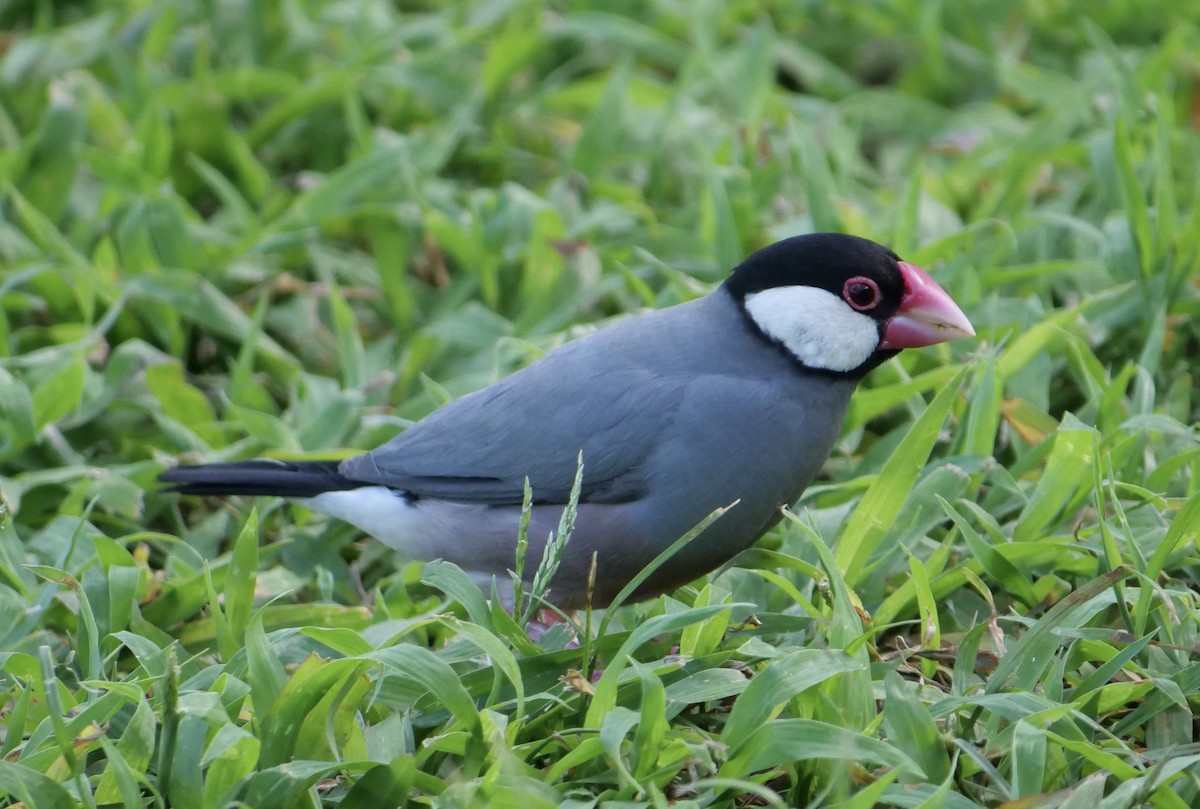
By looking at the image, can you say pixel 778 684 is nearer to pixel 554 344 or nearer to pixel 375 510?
pixel 375 510

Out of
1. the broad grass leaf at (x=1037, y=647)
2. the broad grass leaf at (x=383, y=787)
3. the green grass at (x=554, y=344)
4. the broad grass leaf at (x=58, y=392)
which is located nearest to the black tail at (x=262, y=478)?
the green grass at (x=554, y=344)

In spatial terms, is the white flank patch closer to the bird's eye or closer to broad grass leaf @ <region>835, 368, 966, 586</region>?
broad grass leaf @ <region>835, 368, 966, 586</region>

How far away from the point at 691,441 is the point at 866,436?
108 centimetres

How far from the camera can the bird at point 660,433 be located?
2.93m

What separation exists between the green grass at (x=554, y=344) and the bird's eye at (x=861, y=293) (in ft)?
0.89

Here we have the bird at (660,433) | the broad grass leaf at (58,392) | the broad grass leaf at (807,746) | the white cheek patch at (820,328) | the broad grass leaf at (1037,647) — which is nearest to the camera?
the broad grass leaf at (807,746)

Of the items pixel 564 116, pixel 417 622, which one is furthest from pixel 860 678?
pixel 564 116

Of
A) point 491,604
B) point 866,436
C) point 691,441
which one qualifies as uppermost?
point 691,441

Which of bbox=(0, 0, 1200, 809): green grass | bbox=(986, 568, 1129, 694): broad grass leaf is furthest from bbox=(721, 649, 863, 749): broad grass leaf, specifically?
bbox=(986, 568, 1129, 694): broad grass leaf

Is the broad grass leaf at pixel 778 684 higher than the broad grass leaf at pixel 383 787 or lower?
higher

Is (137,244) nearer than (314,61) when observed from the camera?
Yes

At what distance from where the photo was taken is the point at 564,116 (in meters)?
5.40

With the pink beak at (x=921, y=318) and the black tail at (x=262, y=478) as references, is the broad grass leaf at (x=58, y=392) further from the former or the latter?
the pink beak at (x=921, y=318)

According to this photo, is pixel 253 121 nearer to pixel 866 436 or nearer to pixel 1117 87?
pixel 866 436
